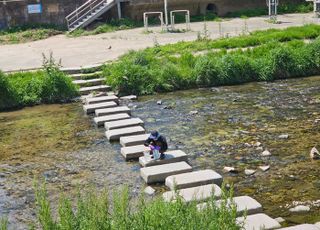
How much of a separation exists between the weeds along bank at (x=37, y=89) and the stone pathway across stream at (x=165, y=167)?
1.87ft

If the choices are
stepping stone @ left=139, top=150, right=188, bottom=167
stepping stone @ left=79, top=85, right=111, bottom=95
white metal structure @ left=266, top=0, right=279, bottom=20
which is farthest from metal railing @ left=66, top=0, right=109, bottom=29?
stepping stone @ left=139, top=150, right=188, bottom=167

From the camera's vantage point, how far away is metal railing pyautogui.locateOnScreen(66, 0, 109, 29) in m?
28.6

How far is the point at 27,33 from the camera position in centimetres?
2709

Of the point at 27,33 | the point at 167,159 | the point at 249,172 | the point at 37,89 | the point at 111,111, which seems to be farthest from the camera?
the point at 27,33

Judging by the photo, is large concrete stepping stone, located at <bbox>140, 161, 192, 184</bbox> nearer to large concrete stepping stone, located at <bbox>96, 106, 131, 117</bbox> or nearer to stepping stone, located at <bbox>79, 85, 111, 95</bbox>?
large concrete stepping stone, located at <bbox>96, 106, 131, 117</bbox>

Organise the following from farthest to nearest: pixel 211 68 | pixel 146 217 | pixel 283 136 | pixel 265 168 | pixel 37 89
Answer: pixel 211 68 < pixel 37 89 < pixel 283 136 < pixel 265 168 < pixel 146 217

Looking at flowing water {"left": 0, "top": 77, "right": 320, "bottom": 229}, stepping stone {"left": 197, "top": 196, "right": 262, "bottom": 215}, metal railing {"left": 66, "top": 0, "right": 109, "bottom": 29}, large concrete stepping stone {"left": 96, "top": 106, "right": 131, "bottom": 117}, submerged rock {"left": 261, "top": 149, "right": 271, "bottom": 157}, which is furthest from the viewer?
metal railing {"left": 66, "top": 0, "right": 109, "bottom": 29}

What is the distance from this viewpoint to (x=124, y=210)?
17.1 feet

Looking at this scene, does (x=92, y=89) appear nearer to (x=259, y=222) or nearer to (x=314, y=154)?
(x=314, y=154)

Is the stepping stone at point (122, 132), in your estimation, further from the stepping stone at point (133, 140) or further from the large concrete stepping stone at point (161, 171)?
the large concrete stepping stone at point (161, 171)

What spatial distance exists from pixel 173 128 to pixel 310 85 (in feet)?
18.2

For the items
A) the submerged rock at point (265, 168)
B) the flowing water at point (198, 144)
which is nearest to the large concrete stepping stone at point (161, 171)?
the flowing water at point (198, 144)

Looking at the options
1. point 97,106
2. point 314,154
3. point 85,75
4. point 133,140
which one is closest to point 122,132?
point 133,140

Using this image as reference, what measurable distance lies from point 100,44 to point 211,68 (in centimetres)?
798
